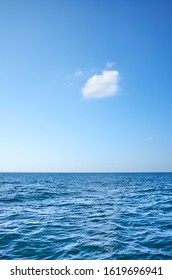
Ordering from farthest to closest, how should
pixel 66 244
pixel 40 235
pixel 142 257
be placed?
pixel 40 235, pixel 66 244, pixel 142 257

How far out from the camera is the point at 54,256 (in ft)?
35.1

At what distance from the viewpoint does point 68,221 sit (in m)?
17.2

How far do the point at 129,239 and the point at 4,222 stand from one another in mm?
8229

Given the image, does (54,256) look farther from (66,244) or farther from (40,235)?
(40,235)

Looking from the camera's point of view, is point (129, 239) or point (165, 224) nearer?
point (129, 239)
